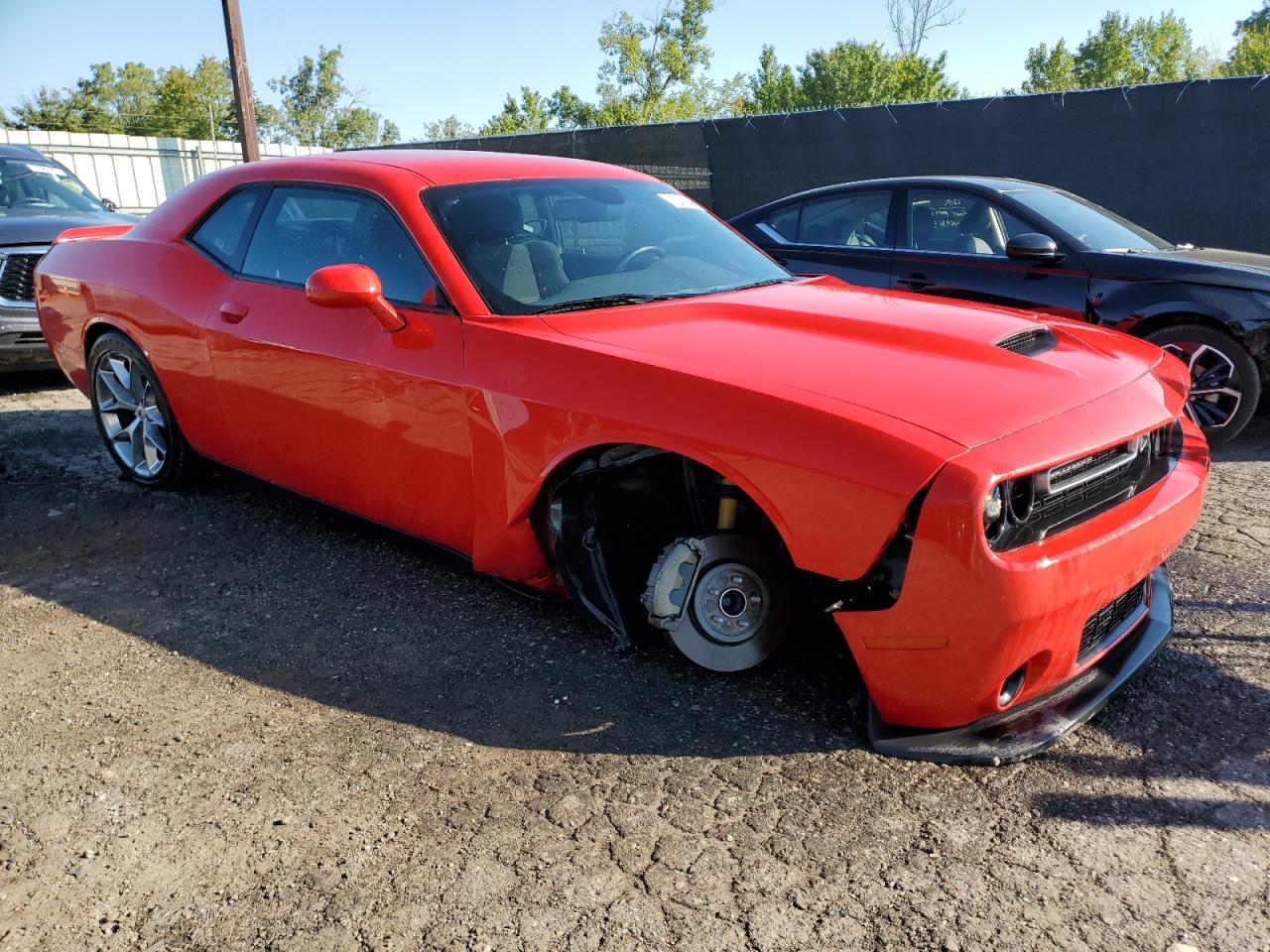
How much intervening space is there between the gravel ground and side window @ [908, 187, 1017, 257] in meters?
2.90

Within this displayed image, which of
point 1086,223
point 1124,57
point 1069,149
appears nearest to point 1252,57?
point 1124,57

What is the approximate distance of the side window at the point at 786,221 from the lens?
6988 millimetres

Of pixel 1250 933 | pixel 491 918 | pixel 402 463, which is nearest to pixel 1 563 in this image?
pixel 402 463

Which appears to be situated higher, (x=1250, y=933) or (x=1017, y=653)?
(x=1017, y=653)

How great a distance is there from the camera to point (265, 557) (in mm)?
4254

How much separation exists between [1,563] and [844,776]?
11.8 ft

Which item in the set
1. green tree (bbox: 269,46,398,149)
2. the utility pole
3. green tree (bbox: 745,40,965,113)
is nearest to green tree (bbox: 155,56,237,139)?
green tree (bbox: 269,46,398,149)

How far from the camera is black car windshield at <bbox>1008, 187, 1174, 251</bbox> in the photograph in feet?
19.9

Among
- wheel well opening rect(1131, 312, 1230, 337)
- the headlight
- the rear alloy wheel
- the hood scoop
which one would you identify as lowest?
the rear alloy wheel

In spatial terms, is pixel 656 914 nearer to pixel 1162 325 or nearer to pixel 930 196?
pixel 1162 325

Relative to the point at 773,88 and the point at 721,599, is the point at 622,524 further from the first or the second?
the point at 773,88

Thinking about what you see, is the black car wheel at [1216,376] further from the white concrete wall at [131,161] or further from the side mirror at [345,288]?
the white concrete wall at [131,161]

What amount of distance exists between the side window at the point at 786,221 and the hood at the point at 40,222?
4343 mm

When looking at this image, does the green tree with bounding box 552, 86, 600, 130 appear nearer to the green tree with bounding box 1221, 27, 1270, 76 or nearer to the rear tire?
the green tree with bounding box 1221, 27, 1270, 76
